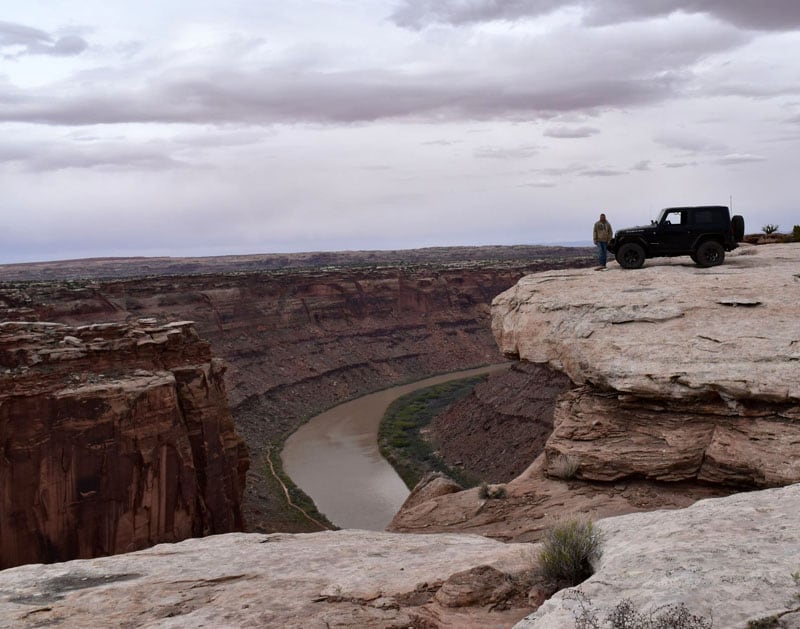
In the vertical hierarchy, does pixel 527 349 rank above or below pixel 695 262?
below

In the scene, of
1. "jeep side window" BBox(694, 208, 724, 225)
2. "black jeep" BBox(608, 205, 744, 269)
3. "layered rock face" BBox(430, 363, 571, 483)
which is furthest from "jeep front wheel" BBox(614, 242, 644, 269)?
"layered rock face" BBox(430, 363, 571, 483)

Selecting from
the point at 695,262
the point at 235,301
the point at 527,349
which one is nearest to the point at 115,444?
the point at 527,349

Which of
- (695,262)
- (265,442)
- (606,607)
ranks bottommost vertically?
(265,442)

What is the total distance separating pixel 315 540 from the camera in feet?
33.8

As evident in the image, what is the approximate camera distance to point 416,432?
49.9m

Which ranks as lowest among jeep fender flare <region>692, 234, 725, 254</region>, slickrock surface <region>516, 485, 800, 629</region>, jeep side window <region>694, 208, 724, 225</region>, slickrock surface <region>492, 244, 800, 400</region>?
slickrock surface <region>516, 485, 800, 629</region>

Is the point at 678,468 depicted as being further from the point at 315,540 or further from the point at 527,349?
the point at 315,540

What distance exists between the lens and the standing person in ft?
61.7

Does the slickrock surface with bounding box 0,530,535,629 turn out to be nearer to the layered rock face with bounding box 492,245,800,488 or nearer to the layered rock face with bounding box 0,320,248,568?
the layered rock face with bounding box 492,245,800,488

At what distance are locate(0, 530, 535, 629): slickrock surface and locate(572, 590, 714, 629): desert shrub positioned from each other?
5.41ft

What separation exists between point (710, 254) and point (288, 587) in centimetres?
1436

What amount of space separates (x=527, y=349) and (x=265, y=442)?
3629cm

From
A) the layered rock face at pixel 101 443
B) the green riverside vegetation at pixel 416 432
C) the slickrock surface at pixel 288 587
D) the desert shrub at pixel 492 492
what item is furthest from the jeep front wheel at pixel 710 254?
the green riverside vegetation at pixel 416 432

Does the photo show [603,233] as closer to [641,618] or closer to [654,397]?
[654,397]
